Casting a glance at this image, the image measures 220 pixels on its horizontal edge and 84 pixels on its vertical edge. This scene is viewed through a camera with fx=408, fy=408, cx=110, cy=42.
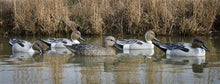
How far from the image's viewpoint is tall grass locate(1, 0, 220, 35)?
50.9 ft

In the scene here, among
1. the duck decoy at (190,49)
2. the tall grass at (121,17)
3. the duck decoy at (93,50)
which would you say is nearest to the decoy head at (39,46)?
the duck decoy at (93,50)

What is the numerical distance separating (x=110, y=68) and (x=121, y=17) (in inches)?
297

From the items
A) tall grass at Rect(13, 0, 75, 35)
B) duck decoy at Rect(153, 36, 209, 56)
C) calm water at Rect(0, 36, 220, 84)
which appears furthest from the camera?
tall grass at Rect(13, 0, 75, 35)

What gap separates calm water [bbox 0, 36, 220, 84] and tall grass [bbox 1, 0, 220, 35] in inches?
156

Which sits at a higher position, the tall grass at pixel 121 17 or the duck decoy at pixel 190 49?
the tall grass at pixel 121 17

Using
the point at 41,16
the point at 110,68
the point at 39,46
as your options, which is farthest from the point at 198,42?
the point at 41,16

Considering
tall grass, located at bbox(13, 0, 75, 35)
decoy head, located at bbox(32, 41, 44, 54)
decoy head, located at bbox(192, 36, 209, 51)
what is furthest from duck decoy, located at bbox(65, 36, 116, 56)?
tall grass, located at bbox(13, 0, 75, 35)

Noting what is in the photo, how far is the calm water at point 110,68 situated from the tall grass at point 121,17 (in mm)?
3955

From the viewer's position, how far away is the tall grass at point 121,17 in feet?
50.9

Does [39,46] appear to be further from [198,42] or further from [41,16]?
[198,42]

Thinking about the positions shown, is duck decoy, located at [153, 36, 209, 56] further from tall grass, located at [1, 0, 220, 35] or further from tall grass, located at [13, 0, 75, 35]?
tall grass, located at [13, 0, 75, 35]

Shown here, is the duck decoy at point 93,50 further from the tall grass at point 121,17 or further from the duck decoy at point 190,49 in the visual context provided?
the tall grass at point 121,17

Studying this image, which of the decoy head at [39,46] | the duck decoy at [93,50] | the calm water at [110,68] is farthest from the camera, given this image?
the decoy head at [39,46]

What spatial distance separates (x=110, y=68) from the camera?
351 inches
